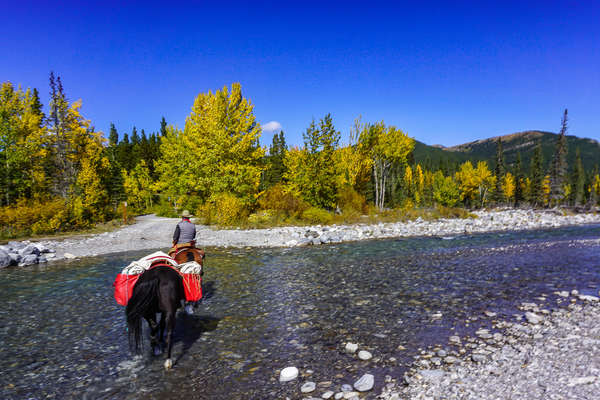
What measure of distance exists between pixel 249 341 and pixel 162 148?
135 feet

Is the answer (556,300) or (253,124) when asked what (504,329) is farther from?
(253,124)

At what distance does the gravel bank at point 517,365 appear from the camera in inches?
154

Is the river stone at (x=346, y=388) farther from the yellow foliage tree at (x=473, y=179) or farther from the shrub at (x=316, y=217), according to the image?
the yellow foliage tree at (x=473, y=179)

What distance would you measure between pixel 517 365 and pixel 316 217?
25045 mm

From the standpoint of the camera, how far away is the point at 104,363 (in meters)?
5.54

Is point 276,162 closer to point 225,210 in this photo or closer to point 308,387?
point 225,210

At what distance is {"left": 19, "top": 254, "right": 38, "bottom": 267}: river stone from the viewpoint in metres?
15.0

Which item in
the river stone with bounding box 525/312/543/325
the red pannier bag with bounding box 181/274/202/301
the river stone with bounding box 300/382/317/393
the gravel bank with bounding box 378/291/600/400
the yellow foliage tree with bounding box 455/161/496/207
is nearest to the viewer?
the gravel bank with bounding box 378/291/600/400

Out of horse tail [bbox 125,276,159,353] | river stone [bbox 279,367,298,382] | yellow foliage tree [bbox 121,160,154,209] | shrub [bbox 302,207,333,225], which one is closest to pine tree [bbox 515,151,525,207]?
shrub [bbox 302,207,333,225]

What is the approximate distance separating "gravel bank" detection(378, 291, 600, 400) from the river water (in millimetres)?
458

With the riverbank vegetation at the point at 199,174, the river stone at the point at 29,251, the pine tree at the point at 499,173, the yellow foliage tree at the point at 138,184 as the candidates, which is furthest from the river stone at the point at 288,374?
the pine tree at the point at 499,173

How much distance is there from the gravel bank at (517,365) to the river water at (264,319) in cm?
46

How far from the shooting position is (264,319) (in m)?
7.48

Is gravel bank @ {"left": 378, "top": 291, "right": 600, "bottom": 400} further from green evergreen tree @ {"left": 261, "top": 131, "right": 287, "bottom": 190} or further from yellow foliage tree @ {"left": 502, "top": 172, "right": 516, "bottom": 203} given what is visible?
yellow foliage tree @ {"left": 502, "top": 172, "right": 516, "bottom": 203}
